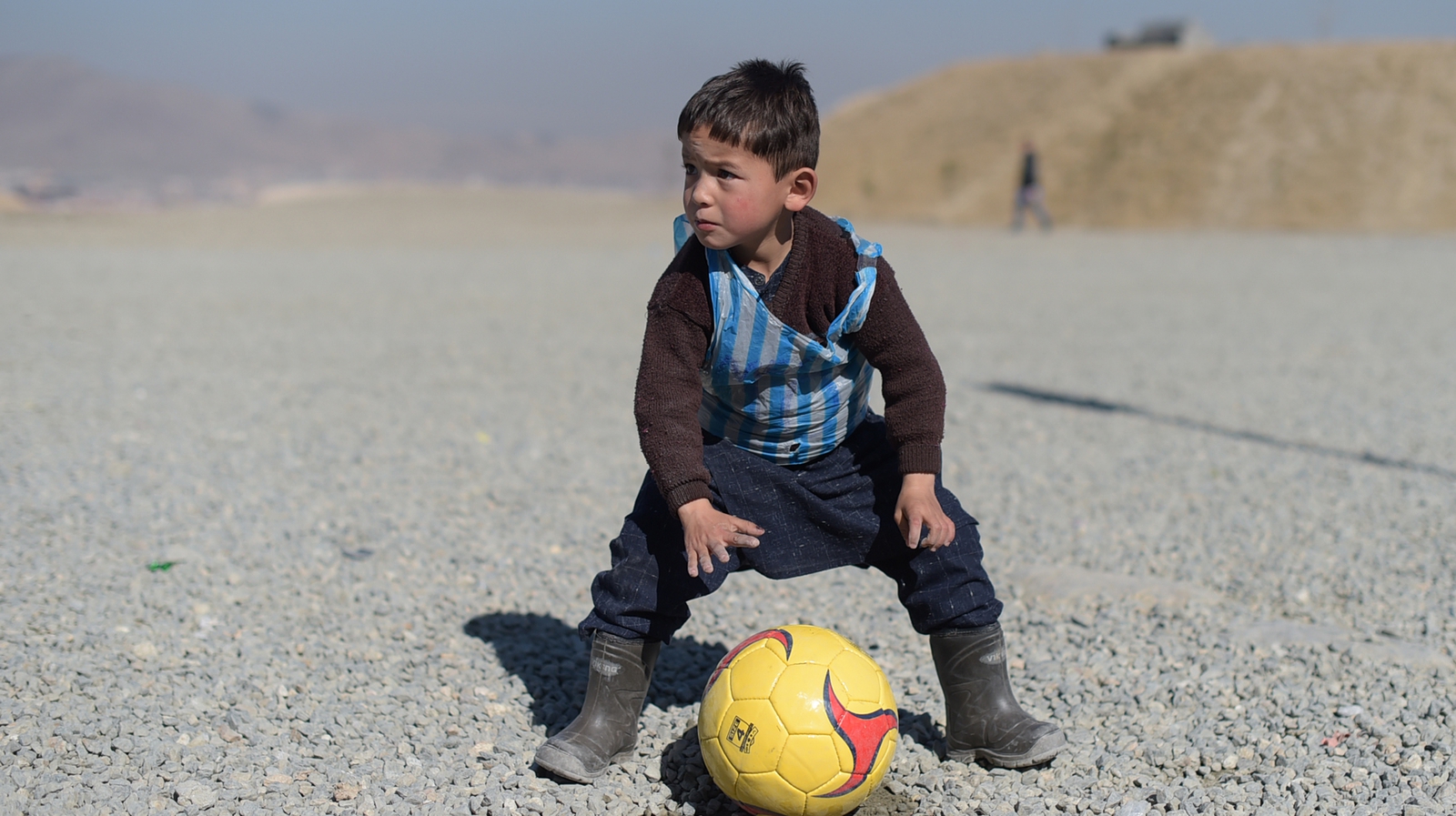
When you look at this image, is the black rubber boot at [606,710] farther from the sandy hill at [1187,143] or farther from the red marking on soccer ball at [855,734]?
the sandy hill at [1187,143]

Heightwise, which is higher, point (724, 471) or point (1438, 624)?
point (724, 471)

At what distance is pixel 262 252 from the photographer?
19.9m

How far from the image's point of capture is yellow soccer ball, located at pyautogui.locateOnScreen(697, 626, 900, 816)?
2539mm

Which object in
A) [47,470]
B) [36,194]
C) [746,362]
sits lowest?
[36,194]

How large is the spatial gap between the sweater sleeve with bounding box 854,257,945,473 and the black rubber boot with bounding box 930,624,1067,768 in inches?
20.0

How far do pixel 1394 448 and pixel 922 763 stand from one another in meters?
4.87

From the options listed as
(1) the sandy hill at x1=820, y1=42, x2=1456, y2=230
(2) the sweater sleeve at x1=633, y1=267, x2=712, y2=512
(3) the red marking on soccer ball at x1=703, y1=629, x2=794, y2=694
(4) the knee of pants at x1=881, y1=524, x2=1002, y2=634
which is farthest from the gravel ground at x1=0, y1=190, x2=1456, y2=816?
(1) the sandy hill at x1=820, y1=42, x2=1456, y2=230

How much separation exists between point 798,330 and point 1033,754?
1.24 m

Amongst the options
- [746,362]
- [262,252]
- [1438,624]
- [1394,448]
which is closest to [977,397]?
[1394,448]

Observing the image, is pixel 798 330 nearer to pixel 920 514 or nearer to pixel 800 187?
pixel 800 187

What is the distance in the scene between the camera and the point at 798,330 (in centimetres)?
262

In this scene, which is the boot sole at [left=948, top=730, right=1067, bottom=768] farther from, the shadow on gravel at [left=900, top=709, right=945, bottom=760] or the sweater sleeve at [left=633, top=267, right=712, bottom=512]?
the sweater sleeve at [left=633, top=267, right=712, bottom=512]

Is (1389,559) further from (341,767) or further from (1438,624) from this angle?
(341,767)

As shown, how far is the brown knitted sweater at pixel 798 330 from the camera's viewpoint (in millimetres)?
2586
